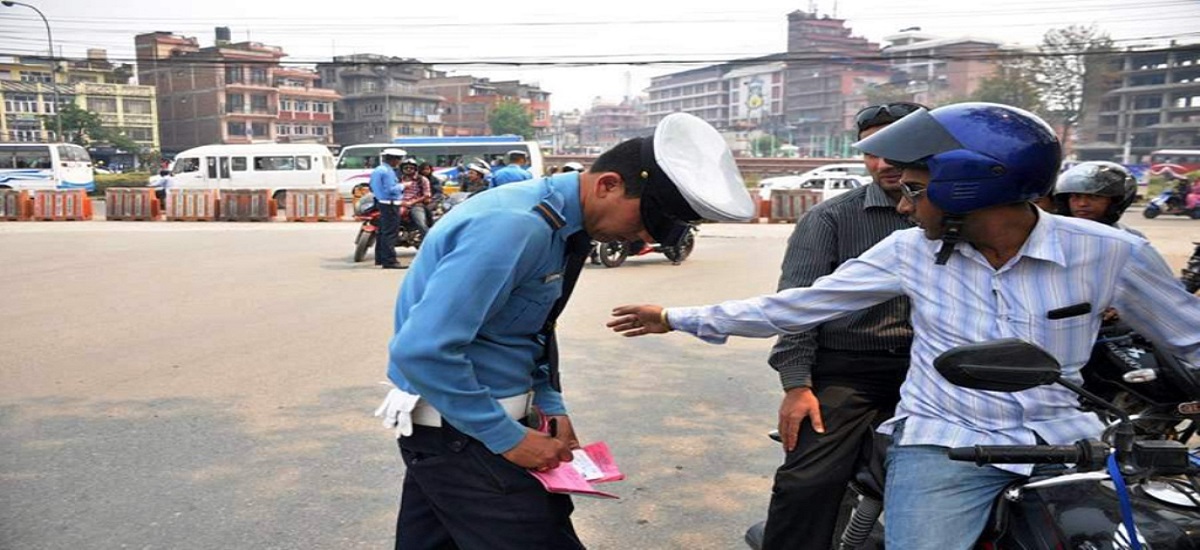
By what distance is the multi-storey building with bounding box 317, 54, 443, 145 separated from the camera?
80.8 m

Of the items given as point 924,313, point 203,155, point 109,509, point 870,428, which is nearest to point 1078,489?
point 924,313

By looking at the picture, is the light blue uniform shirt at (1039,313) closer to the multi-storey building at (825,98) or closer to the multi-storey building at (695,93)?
the multi-storey building at (825,98)

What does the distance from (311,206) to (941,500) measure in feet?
71.5

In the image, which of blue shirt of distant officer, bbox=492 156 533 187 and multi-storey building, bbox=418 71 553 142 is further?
multi-storey building, bbox=418 71 553 142

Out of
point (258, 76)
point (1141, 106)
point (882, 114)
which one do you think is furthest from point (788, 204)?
point (258, 76)

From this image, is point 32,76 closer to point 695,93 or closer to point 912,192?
point 912,192

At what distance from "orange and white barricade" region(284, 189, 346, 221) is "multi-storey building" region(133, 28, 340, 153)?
161 feet

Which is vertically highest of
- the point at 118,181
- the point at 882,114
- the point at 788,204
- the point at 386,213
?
the point at 882,114

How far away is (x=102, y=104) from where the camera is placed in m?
65.9

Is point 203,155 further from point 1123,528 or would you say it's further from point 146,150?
point 146,150

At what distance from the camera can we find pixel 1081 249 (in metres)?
1.92

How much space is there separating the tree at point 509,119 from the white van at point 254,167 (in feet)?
193

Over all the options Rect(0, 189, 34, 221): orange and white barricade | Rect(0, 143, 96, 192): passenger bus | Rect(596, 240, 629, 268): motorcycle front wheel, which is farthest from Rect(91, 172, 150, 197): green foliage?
Rect(596, 240, 629, 268): motorcycle front wheel

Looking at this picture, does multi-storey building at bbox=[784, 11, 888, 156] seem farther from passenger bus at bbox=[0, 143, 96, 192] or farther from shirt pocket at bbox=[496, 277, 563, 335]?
shirt pocket at bbox=[496, 277, 563, 335]
